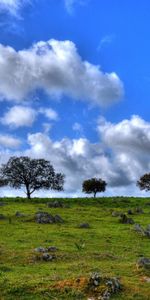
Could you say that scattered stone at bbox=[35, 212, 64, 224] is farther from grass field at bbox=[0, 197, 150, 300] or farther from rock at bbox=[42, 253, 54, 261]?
rock at bbox=[42, 253, 54, 261]

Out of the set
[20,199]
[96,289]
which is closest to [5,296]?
[96,289]

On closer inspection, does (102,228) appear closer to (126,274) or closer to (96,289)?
(126,274)

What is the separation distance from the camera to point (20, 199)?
7469 centimetres

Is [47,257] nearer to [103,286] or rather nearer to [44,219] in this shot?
[103,286]

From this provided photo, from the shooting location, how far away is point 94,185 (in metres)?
92.9

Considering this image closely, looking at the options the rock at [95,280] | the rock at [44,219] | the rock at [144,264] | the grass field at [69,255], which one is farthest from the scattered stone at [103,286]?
the rock at [44,219]

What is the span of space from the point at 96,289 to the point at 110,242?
16879 mm

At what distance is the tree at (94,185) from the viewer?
9288 cm

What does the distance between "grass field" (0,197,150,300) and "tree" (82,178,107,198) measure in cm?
3430

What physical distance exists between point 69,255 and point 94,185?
6438 centimetres

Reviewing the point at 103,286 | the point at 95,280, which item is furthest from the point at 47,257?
the point at 103,286

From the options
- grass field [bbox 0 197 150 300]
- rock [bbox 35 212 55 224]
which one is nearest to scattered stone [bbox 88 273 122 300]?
grass field [bbox 0 197 150 300]

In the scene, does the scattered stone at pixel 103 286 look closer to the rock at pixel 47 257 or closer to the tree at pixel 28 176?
the rock at pixel 47 257

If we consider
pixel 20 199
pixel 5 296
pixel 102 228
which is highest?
pixel 20 199
